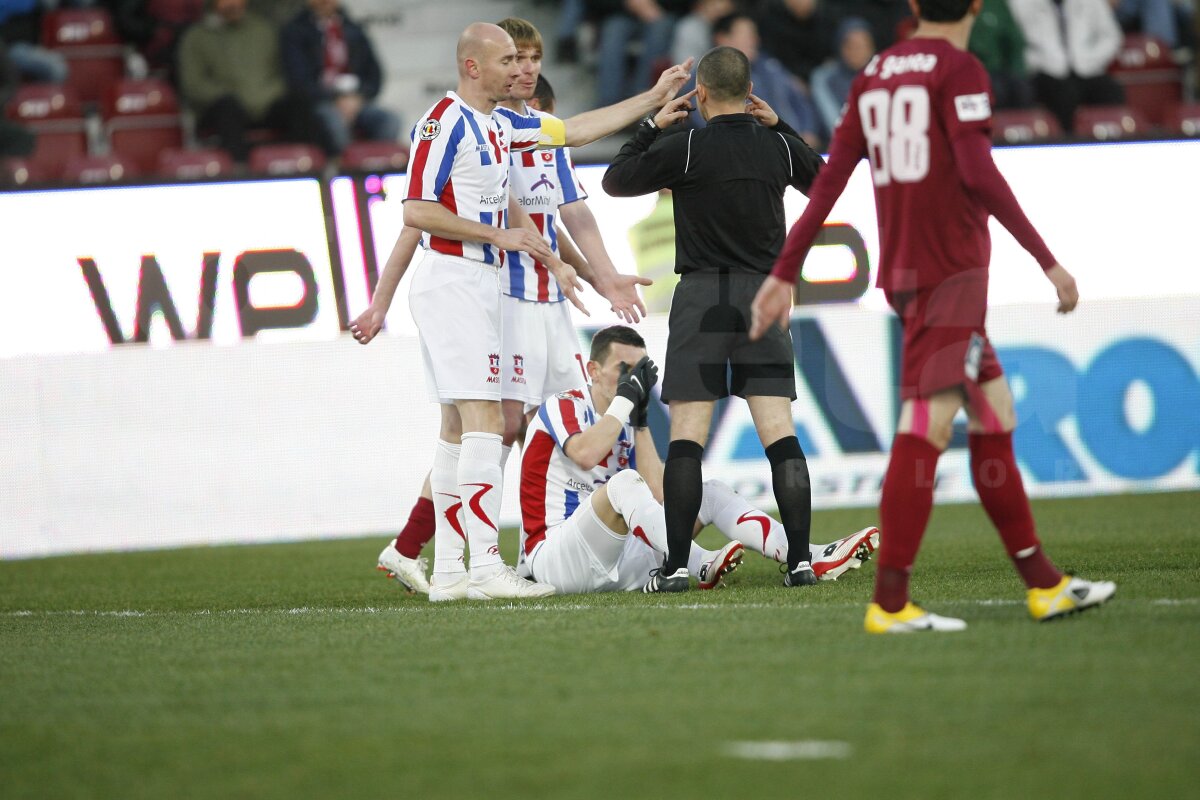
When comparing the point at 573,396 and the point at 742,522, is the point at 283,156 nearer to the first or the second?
the point at 573,396

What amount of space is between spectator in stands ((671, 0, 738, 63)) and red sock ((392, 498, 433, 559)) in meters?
7.05

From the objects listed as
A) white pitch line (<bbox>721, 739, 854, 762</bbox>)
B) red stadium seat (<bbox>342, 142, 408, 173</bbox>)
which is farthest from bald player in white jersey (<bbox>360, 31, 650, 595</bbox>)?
red stadium seat (<bbox>342, 142, 408, 173</bbox>)

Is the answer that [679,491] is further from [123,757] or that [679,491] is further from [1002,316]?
[1002,316]

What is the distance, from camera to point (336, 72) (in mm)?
13094

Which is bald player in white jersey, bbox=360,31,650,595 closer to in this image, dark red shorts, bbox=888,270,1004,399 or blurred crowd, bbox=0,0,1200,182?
dark red shorts, bbox=888,270,1004,399

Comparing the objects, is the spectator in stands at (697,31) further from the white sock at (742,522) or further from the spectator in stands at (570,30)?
the white sock at (742,522)

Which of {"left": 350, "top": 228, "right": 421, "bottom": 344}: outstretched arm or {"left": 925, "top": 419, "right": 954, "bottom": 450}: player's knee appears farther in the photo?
{"left": 350, "top": 228, "right": 421, "bottom": 344}: outstretched arm

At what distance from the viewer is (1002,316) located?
36.0 feet

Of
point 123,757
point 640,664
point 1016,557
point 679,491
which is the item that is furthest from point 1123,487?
point 123,757

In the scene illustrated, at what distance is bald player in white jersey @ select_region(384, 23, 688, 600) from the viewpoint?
6.20m

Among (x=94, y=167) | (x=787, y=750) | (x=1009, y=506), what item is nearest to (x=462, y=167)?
(x=1009, y=506)

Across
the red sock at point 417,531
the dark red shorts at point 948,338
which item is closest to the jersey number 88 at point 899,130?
the dark red shorts at point 948,338

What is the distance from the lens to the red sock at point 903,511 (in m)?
4.61

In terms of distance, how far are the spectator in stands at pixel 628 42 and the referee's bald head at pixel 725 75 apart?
6.91 meters
